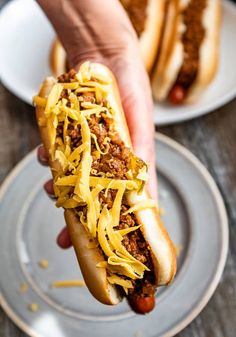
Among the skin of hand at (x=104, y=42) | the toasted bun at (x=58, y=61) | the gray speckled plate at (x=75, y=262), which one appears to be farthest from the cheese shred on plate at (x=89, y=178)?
the toasted bun at (x=58, y=61)

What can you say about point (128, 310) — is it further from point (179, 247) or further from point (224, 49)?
point (224, 49)

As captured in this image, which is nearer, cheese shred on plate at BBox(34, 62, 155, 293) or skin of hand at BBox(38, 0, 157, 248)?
cheese shred on plate at BBox(34, 62, 155, 293)

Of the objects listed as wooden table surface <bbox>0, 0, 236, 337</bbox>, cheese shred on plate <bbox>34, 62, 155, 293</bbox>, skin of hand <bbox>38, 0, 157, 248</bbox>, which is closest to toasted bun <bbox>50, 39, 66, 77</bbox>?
wooden table surface <bbox>0, 0, 236, 337</bbox>

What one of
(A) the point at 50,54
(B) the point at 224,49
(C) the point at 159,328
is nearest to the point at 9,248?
(C) the point at 159,328

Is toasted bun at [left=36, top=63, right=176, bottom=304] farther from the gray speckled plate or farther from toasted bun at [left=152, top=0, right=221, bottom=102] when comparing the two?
toasted bun at [left=152, top=0, right=221, bottom=102]

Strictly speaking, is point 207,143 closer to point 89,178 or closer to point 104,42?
point 104,42

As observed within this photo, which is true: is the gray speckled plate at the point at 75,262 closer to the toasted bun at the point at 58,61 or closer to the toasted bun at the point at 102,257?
the toasted bun at the point at 102,257
